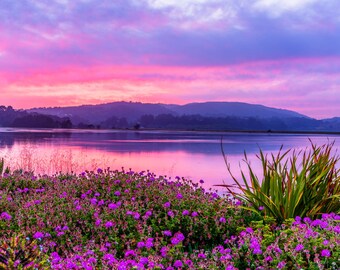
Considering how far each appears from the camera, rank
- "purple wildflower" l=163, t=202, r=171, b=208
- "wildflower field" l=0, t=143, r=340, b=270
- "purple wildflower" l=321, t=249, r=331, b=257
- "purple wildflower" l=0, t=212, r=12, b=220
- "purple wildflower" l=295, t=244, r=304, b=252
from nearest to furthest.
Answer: "purple wildflower" l=321, t=249, r=331, b=257, "purple wildflower" l=295, t=244, r=304, b=252, "wildflower field" l=0, t=143, r=340, b=270, "purple wildflower" l=0, t=212, r=12, b=220, "purple wildflower" l=163, t=202, r=171, b=208

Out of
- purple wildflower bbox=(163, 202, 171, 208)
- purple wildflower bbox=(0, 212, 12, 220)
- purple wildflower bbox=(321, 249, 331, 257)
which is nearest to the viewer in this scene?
purple wildflower bbox=(321, 249, 331, 257)

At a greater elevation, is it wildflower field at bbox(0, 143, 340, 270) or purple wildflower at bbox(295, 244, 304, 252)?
purple wildflower at bbox(295, 244, 304, 252)

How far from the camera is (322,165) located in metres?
9.04

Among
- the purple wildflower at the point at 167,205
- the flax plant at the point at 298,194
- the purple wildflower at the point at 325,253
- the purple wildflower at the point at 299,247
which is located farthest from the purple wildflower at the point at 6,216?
the purple wildflower at the point at 325,253

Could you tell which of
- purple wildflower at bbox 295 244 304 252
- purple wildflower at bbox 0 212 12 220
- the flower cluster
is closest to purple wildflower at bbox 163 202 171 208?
the flower cluster

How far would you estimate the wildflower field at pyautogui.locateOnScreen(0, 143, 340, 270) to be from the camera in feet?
17.6

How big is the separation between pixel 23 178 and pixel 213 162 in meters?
27.9

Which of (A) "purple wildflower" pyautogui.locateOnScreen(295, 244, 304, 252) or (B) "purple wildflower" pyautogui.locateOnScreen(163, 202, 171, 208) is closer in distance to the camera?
(A) "purple wildflower" pyautogui.locateOnScreen(295, 244, 304, 252)

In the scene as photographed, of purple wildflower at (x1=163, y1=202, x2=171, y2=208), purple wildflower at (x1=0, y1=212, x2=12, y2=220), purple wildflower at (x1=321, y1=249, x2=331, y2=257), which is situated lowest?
purple wildflower at (x1=0, y1=212, x2=12, y2=220)

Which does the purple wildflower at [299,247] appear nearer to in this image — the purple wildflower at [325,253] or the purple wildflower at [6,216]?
the purple wildflower at [325,253]

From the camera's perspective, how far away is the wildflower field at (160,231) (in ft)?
17.6

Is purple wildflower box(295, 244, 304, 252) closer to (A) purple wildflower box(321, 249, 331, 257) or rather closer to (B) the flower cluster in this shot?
(B) the flower cluster

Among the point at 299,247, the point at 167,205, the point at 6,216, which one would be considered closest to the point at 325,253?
the point at 299,247

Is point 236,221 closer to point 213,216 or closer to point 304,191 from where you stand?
point 213,216
